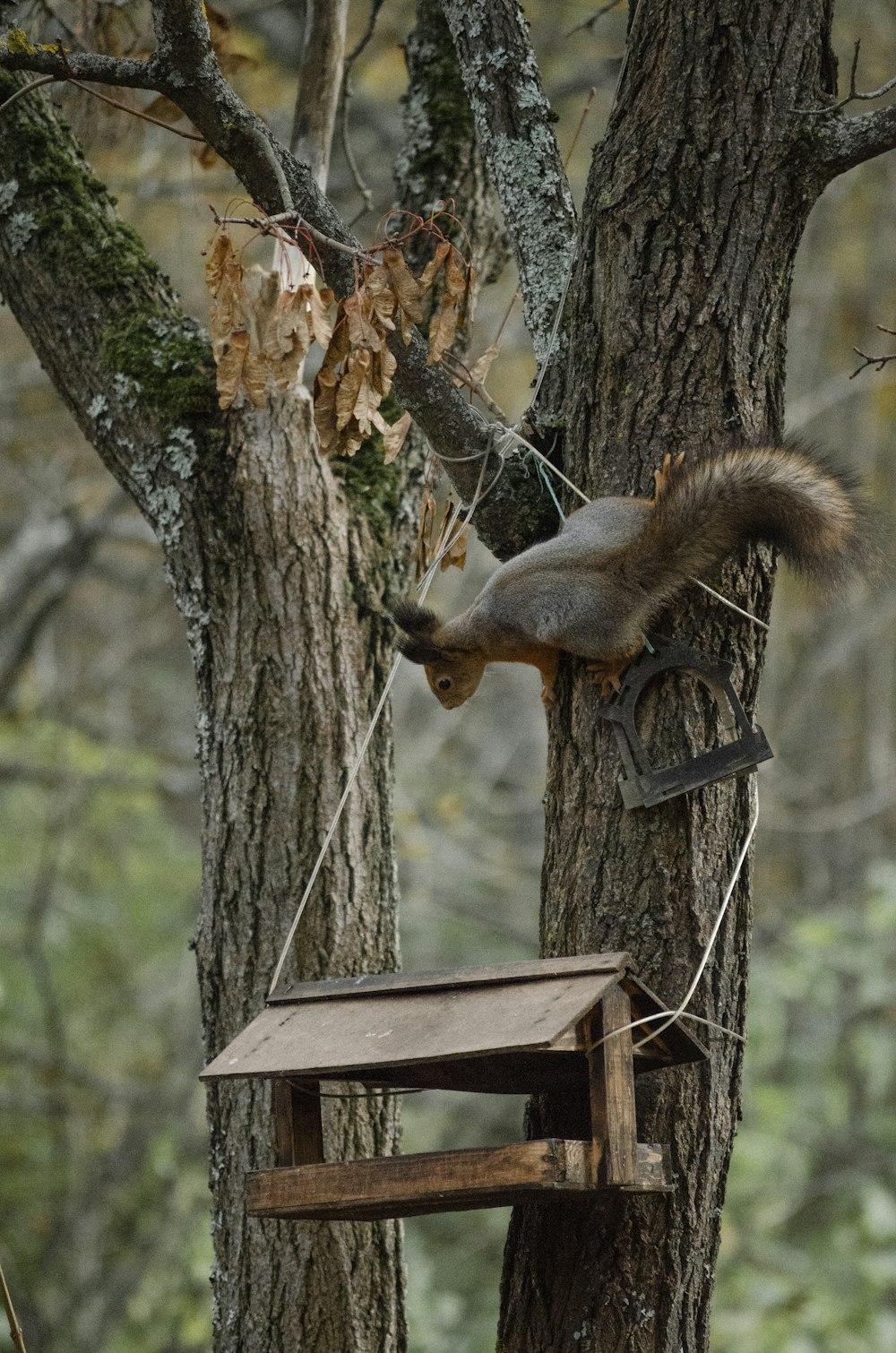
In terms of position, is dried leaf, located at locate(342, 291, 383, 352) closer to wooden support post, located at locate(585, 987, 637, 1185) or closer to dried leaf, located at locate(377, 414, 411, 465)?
dried leaf, located at locate(377, 414, 411, 465)

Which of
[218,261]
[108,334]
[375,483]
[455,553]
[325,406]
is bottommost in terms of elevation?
[455,553]

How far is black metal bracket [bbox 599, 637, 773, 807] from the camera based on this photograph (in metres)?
2.12

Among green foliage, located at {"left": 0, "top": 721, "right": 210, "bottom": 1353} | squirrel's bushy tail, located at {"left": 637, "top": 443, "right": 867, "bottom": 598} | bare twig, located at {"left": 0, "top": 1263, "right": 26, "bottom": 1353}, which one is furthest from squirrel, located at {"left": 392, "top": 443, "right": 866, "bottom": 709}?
green foliage, located at {"left": 0, "top": 721, "right": 210, "bottom": 1353}

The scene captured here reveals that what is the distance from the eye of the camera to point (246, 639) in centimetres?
283

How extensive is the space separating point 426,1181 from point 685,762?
0.73 m

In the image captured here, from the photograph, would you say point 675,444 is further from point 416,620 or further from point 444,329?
point 416,620

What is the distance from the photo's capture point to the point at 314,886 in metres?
2.76

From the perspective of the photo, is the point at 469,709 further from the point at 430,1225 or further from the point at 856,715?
the point at 856,715

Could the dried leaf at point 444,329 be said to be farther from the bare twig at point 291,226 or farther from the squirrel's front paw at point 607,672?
the squirrel's front paw at point 607,672

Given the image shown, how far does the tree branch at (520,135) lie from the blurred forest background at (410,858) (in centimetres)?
155

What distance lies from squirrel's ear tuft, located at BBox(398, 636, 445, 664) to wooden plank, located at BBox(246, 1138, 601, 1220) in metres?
0.94

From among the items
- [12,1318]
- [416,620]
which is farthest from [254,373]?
[12,1318]

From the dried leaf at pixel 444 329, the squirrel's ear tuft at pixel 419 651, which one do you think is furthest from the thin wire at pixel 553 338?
the squirrel's ear tuft at pixel 419 651

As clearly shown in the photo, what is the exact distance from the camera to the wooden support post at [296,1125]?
219 centimetres
